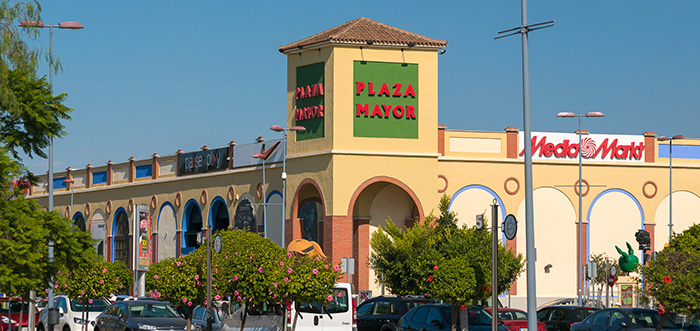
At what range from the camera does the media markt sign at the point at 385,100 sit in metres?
49.7

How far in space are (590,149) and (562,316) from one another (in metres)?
24.1

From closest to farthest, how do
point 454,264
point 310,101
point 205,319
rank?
point 454,264
point 205,319
point 310,101

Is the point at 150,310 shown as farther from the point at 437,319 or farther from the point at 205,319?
the point at 437,319

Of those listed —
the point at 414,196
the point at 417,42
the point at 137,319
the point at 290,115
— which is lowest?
the point at 137,319

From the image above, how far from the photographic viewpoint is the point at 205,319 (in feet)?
102

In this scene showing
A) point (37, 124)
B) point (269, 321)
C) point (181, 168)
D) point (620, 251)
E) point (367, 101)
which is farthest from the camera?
point (181, 168)

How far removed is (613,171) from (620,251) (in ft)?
14.3

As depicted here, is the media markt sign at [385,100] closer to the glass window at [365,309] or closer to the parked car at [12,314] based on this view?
the parked car at [12,314]

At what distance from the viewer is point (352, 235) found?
50438mm

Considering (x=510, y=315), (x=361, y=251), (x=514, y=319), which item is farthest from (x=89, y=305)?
(x=361, y=251)

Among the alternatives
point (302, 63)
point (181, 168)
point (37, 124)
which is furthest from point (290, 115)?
point (37, 124)

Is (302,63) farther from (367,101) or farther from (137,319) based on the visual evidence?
(137,319)

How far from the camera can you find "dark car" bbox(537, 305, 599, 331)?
31641 mm

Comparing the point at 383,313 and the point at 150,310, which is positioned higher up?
the point at 150,310
